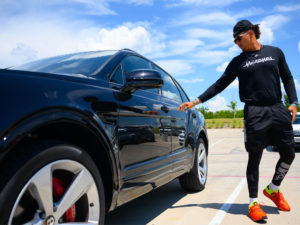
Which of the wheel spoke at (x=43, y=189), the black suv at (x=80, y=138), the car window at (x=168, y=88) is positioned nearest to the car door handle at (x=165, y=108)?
the black suv at (x=80, y=138)

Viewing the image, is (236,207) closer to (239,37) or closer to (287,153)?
(287,153)

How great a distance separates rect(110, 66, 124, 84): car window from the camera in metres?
2.57

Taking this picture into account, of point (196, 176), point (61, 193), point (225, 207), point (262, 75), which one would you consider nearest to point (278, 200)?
point (225, 207)

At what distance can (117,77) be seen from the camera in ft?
8.69

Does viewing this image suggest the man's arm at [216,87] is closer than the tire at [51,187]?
No

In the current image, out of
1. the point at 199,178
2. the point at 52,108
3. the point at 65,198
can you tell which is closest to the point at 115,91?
the point at 52,108

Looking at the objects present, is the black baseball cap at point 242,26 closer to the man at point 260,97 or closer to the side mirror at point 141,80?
the man at point 260,97

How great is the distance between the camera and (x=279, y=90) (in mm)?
3197

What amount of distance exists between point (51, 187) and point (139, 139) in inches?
39.0

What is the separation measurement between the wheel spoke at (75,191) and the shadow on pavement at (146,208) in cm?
139

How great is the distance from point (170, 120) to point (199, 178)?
1.39 meters

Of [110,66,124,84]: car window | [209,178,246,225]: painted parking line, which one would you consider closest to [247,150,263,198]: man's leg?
[209,178,246,225]: painted parking line

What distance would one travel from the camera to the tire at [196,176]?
4.22 metres

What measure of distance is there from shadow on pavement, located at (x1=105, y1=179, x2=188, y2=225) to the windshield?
155cm
